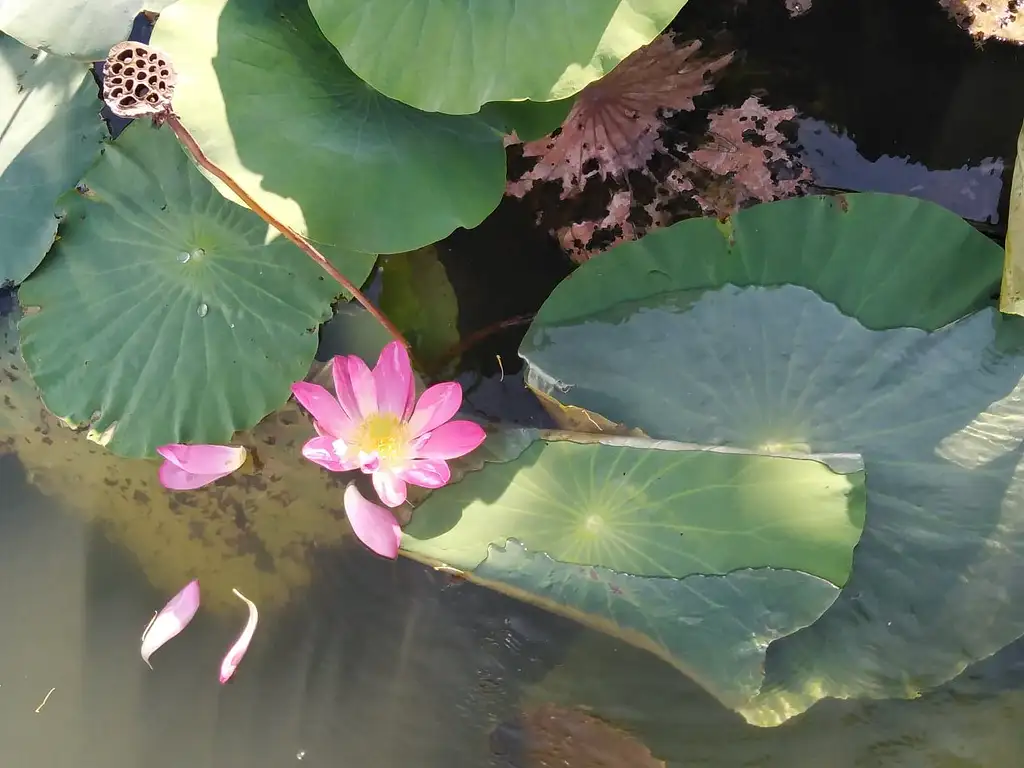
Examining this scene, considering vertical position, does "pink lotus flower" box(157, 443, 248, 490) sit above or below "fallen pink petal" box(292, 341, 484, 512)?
below

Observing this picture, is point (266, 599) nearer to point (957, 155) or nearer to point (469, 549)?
point (469, 549)

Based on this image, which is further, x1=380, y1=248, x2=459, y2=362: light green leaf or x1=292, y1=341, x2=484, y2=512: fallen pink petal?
x1=380, y1=248, x2=459, y2=362: light green leaf

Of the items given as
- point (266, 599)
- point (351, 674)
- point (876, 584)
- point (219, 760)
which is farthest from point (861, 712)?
point (219, 760)

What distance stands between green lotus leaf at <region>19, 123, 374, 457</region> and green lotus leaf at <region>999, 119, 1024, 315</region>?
3.48 ft

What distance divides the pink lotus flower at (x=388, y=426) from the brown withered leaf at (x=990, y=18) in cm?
120

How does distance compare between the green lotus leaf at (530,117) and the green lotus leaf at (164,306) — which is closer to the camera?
the green lotus leaf at (530,117)

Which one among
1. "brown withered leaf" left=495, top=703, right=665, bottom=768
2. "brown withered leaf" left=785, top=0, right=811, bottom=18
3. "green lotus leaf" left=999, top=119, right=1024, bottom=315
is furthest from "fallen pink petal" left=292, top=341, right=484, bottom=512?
"brown withered leaf" left=785, top=0, right=811, bottom=18

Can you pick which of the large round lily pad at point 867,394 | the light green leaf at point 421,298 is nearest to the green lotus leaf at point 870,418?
the large round lily pad at point 867,394

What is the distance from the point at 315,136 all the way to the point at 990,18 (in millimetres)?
1280

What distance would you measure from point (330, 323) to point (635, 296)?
0.66 metres

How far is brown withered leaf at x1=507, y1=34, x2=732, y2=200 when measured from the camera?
147 centimetres

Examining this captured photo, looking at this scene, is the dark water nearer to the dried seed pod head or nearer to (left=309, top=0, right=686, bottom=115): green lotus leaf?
(left=309, top=0, right=686, bottom=115): green lotus leaf

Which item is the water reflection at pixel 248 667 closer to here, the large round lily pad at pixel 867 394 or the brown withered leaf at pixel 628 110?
the large round lily pad at pixel 867 394

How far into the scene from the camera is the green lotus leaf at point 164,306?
142 cm
